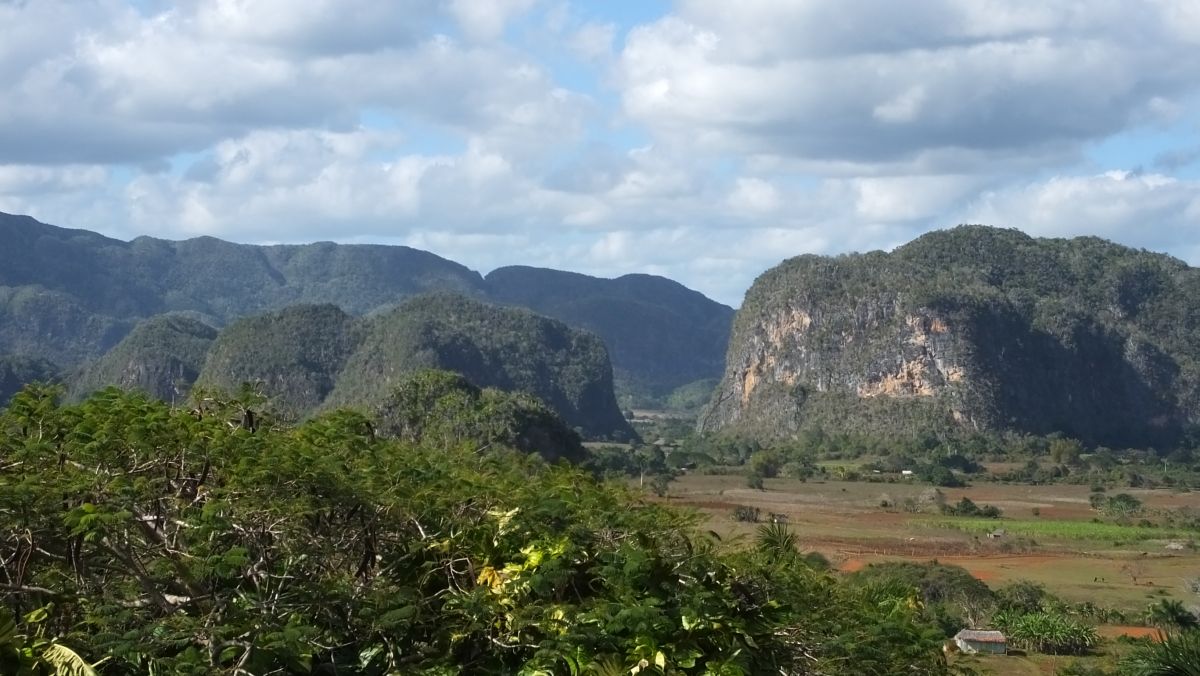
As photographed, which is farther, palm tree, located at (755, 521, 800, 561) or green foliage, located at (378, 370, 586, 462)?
green foliage, located at (378, 370, 586, 462)

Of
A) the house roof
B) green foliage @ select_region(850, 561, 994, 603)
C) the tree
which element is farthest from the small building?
the tree

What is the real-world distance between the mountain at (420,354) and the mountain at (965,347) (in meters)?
14.6

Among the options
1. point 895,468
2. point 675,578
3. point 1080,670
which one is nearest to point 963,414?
point 895,468

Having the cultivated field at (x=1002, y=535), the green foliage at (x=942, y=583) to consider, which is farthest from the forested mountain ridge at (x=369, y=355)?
the green foliage at (x=942, y=583)

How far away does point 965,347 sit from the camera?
113375 millimetres

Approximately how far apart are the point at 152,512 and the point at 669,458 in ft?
264

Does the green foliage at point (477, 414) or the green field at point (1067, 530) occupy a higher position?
the green foliage at point (477, 414)

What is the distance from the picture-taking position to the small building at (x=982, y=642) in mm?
31359

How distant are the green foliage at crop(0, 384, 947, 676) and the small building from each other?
25459 mm

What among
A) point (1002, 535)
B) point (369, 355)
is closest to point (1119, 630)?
point (1002, 535)

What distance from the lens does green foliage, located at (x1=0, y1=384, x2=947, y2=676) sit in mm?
6109

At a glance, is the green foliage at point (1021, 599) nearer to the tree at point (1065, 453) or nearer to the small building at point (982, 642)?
the small building at point (982, 642)

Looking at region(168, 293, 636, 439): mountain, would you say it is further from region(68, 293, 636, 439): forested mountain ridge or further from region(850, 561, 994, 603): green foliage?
region(850, 561, 994, 603): green foliage

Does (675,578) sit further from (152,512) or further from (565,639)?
(152,512)
